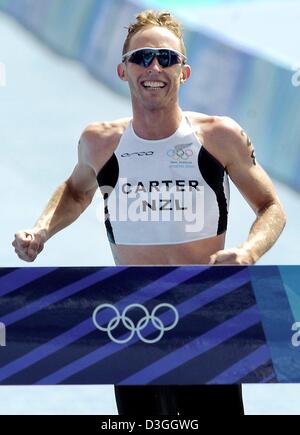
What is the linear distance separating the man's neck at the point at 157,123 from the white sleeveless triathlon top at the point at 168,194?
0.06 ft

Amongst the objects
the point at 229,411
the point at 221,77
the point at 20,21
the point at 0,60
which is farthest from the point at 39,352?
the point at 20,21

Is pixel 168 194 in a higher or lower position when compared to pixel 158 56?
lower

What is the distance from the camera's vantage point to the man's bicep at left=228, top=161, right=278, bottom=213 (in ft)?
12.2

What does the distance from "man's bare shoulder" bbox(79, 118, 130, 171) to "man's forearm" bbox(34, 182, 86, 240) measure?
0.43 ft

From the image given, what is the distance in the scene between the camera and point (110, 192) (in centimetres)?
382

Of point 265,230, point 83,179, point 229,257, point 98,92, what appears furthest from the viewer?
point 98,92

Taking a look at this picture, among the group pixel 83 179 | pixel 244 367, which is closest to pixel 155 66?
pixel 83 179

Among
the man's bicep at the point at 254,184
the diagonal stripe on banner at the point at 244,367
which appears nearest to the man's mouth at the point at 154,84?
the man's bicep at the point at 254,184

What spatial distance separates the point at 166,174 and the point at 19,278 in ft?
2.84

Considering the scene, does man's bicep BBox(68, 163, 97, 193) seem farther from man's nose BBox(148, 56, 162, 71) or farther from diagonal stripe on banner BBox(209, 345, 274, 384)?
diagonal stripe on banner BBox(209, 345, 274, 384)

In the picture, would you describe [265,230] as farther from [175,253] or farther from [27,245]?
[27,245]

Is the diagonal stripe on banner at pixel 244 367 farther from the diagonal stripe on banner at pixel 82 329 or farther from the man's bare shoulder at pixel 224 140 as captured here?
the man's bare shoulder at pixel 224 140

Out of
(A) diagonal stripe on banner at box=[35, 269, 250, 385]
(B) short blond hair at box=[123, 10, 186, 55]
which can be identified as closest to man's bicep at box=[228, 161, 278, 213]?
(B) short blond hair at box=[123, 10, 186, 55]

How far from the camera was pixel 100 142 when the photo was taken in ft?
13.0
